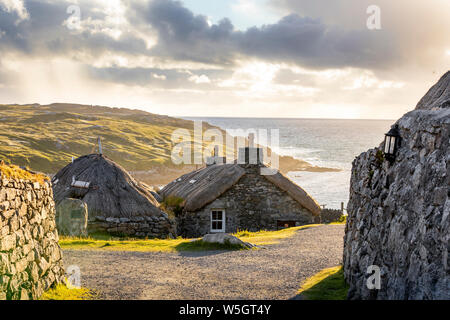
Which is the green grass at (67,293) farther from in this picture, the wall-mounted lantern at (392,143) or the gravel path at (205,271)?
the wall-mounted lantern at (392,143)

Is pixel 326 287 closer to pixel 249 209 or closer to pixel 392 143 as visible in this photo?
pixel 392 143

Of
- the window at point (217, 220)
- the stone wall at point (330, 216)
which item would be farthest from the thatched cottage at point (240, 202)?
the stone wall at point (330, 216)

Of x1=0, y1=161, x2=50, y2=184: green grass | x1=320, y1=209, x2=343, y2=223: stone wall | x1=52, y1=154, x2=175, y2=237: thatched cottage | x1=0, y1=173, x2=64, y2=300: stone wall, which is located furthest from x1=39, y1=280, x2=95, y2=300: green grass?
x1=320, y1=209, x2=343, y2=223: stone wall

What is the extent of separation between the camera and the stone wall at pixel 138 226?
22094 millimetres

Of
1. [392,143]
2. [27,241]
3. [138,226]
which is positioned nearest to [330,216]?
[138,226]

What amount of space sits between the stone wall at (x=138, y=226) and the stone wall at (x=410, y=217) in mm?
14777

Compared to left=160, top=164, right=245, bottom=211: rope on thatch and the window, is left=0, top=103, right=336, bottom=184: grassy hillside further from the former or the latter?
the window

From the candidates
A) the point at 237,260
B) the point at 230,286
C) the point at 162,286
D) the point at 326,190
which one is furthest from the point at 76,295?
the point at 326,190

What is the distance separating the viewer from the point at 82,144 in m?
82.9

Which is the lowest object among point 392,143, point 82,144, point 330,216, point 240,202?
point 330,216

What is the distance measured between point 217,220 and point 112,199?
637cm

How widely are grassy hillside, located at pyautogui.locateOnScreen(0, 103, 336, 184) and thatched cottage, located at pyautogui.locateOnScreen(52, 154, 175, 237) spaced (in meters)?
36.2

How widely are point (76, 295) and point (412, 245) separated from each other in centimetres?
689

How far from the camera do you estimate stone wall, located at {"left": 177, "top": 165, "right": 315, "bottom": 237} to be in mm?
25812
